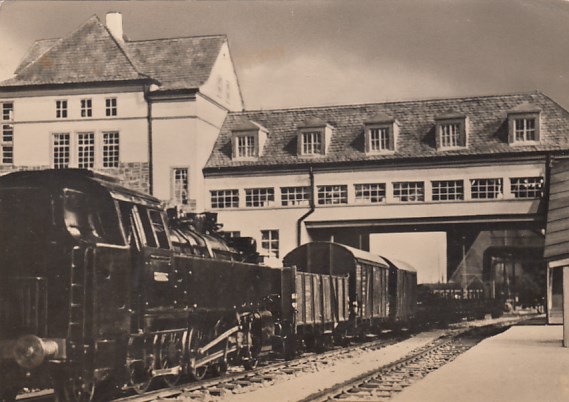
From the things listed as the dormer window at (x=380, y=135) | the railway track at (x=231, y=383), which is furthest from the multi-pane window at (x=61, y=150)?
the dormer window at (x=380, y=135)

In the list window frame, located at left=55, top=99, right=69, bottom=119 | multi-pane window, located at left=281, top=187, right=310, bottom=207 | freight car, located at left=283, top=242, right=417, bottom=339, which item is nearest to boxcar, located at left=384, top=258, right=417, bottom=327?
freight car, located at left=283, top=242, right=417, bottom=339

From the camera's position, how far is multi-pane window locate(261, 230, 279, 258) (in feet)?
70.5

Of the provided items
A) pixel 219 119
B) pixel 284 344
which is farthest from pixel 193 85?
pixel 284 344

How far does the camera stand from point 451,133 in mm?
19047

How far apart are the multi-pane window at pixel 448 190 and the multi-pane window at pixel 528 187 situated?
1822mm

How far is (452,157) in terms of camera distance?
1955cm

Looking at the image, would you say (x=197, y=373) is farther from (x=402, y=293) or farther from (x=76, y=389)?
(x=402, y=293)

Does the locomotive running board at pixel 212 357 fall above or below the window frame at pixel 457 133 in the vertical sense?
below

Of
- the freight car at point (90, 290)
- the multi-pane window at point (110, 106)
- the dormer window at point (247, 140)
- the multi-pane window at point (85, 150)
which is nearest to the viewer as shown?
the freight car at point (90, 290)

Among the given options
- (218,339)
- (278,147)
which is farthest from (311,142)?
(218,339)

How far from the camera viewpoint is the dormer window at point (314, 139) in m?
20.1

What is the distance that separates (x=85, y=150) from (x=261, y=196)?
985 centimetres

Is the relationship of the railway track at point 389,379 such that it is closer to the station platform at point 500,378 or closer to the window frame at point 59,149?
the station platform at point 500,378

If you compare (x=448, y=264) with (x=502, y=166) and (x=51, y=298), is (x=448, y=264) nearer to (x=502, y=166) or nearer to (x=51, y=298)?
(x=502, y=166)
